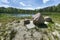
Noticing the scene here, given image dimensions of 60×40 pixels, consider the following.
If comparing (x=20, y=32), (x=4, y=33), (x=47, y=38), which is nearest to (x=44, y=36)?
(x=47, y=38)

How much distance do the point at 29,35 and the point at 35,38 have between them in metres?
0.89

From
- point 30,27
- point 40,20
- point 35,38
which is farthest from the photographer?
point 40,20

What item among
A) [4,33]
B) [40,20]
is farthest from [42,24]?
[4,33]

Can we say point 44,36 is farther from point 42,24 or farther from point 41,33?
point 42,24

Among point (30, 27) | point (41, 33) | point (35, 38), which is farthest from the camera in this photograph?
point (30, 27)

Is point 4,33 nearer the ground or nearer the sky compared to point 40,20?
nearer the ground

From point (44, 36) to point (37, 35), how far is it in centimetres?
93

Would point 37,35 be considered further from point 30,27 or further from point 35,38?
point 30,27

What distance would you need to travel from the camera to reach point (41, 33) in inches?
614

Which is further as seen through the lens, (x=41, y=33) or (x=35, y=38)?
(x=41, y=33)

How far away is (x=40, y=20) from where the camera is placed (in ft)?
59.2

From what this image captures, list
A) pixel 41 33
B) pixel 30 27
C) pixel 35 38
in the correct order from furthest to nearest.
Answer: pixel 30 27 → pixel 41 33 → pixel 35 38

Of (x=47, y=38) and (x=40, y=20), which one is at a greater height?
(x=40, y=20)

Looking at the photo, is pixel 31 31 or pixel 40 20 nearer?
pixel 31 31
